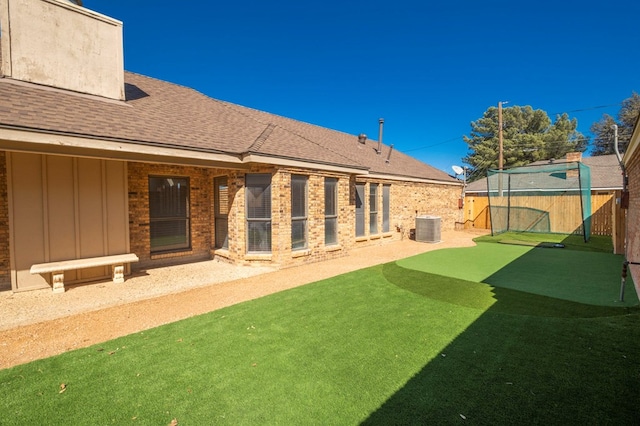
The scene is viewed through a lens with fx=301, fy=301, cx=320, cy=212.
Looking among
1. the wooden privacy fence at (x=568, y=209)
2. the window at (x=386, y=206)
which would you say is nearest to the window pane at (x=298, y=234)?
the window at (x=386, y=206)

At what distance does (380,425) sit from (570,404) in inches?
65.5

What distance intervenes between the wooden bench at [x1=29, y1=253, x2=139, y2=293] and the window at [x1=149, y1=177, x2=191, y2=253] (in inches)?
54.0

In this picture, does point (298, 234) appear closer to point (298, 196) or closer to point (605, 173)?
point (298, 196)

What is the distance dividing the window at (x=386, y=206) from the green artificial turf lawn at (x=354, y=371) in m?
7.98

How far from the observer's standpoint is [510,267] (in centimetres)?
802

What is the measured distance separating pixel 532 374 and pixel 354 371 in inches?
69.7

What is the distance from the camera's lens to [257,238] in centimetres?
808

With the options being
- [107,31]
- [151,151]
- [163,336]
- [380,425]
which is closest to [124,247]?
[151,151]

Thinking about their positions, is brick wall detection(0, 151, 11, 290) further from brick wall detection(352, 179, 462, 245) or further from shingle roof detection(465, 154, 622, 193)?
shingle roof detection(465, 154, 622, 193)

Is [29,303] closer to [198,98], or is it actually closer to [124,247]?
[124,247]

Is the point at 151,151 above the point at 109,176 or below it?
above

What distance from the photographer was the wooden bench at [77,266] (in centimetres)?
577

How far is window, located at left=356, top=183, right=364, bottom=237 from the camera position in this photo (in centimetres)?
1154

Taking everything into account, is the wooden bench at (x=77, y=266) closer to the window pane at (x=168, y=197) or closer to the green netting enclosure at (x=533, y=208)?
the window pane at (x=168, y=197)
